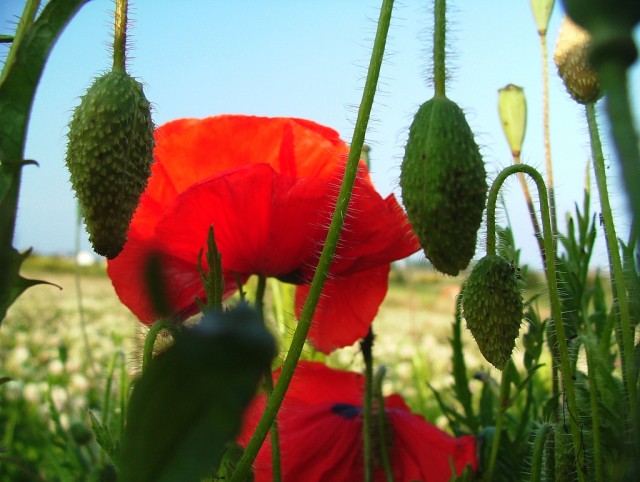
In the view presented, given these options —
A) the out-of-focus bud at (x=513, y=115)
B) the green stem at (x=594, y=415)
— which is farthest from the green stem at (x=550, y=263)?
the out-of-focus bud at (x=513, y=115)

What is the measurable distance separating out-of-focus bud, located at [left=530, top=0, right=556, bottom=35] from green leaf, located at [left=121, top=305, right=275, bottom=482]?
0.57m

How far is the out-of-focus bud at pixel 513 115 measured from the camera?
657 mm

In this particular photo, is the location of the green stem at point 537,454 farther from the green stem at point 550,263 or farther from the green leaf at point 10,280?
the green leaf at point 10,280

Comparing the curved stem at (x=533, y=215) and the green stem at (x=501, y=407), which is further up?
the curved stem at (x=533, y=215)

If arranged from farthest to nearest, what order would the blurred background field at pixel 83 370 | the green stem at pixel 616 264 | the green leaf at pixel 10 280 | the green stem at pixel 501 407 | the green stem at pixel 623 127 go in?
the blurred background field at pixel 83 370 → the green stem at pixel 501 407 → the green stem at pixel 616 264 → the green leaf at pixel 10 280 → the green stem at pixel 623 127

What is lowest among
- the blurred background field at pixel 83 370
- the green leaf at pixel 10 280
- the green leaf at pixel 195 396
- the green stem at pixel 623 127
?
the blurred background field at pixel 83 370

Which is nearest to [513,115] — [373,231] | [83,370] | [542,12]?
[542,12]

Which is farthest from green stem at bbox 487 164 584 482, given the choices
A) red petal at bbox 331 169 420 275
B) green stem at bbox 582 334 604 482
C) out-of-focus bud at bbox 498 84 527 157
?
out-of-focus bud at bbox 498 84 527 157

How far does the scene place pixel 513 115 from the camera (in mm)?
660

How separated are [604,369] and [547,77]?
259 millimetres

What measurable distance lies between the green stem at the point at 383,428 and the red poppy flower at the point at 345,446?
1 cm

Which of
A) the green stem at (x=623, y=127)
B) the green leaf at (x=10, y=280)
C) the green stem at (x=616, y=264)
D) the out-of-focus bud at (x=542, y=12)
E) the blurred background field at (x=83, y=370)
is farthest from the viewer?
the blurred background field at (x=83, y=370)

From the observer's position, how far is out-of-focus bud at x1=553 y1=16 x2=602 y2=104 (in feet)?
1.58

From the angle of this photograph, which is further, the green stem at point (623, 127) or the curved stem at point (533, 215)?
the curved stem at point (533, 215)
